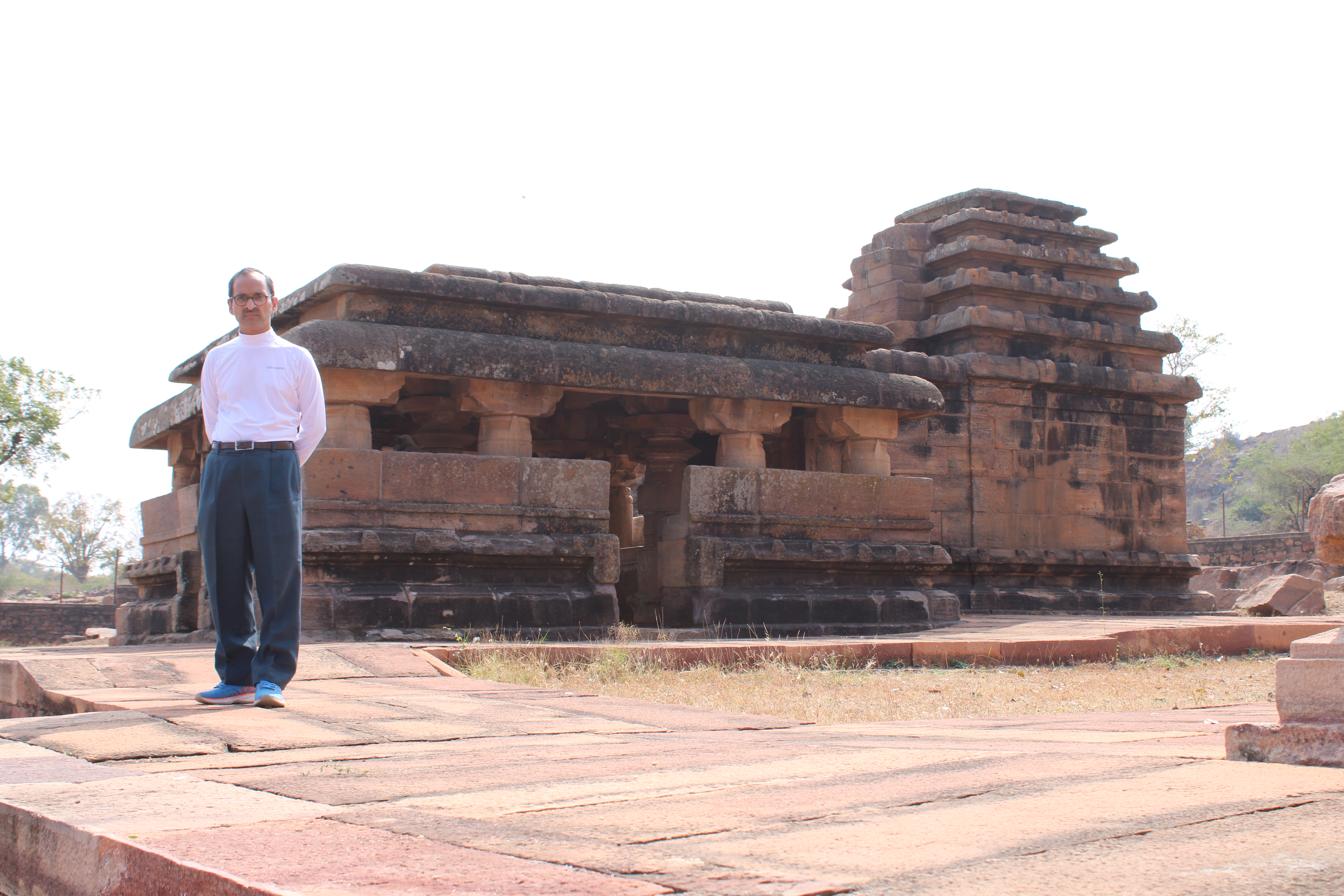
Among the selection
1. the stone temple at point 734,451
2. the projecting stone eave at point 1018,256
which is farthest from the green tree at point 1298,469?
the stone temple at point 734,451

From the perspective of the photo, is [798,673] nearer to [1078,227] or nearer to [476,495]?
[476,495]

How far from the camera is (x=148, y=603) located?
9.20 meters

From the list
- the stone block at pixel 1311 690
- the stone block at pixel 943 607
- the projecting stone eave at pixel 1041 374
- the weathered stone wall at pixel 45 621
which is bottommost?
the weathered stone wall at pixel 45 621

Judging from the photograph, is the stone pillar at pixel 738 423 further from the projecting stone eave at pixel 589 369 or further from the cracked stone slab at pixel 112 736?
the cracked stone slab at pixel 112 736

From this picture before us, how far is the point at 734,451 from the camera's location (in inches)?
351

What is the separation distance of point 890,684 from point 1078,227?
8.65m

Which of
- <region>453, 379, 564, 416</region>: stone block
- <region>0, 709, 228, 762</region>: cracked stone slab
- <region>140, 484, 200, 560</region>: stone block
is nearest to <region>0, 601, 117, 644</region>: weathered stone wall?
<region>140, 484, 200, 560</region>: stone block

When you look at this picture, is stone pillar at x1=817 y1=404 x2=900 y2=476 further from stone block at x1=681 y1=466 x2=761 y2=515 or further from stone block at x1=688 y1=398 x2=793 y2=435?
stone block at x1=681 y1=466 x2=761 y2=515

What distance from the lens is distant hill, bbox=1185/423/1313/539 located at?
7325 cm

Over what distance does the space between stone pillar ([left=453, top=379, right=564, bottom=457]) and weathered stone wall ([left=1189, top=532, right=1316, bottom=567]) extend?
2312cm

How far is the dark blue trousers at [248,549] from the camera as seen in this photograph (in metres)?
4.26

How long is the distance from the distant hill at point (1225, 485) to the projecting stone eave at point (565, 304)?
62.9 m

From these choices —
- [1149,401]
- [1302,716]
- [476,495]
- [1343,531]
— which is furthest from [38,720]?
[1149,401]

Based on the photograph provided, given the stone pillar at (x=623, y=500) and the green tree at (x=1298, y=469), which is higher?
the green tree at (x=1298, y=469)
